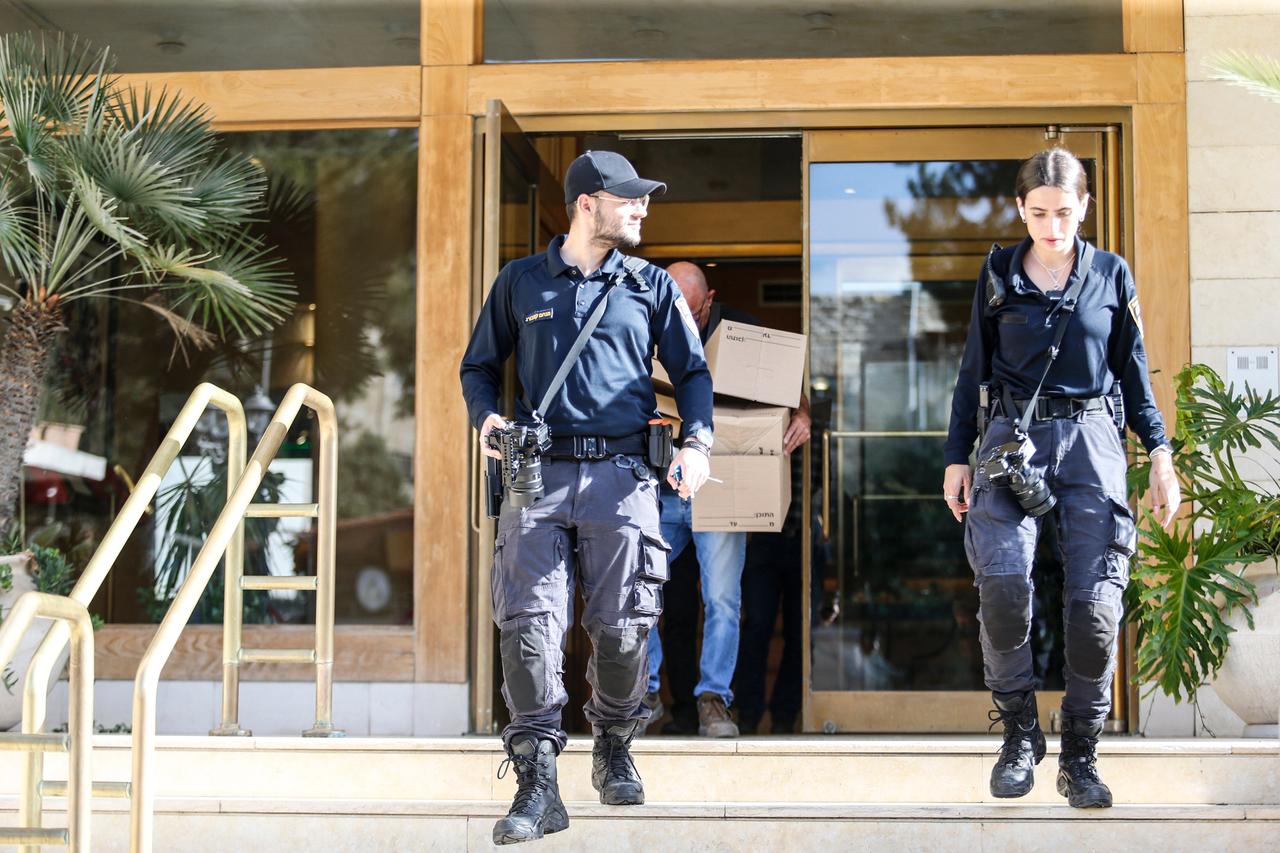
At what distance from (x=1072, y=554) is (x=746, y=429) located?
2.34 m

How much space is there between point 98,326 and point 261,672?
183cm

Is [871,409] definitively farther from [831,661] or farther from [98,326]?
[98,326]

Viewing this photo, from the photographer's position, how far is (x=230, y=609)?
19.1ft

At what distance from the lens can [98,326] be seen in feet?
24.8

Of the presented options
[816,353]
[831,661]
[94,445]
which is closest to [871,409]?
[816,353]

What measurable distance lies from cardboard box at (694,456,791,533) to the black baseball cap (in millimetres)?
2306

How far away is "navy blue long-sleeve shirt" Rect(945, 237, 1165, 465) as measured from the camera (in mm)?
4613

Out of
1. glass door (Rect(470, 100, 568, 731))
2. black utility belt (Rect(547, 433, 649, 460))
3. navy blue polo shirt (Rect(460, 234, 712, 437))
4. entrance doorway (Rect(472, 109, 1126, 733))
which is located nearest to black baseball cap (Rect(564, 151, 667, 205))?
navy blue polo shirt (Rect(460, 234, 712, 437))

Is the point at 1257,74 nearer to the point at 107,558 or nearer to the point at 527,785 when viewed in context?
the point at 527,785

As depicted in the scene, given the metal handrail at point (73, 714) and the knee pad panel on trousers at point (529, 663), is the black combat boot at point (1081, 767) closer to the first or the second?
the knee pad panel on trousers at point (529, 663)

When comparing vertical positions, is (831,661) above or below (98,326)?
below

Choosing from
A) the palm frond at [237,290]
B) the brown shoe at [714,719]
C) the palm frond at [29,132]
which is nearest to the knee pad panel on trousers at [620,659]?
the brown shoe at [714,719]

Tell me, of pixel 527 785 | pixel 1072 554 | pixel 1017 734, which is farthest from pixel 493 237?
pixel 1017 734

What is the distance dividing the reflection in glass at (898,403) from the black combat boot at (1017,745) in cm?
257
